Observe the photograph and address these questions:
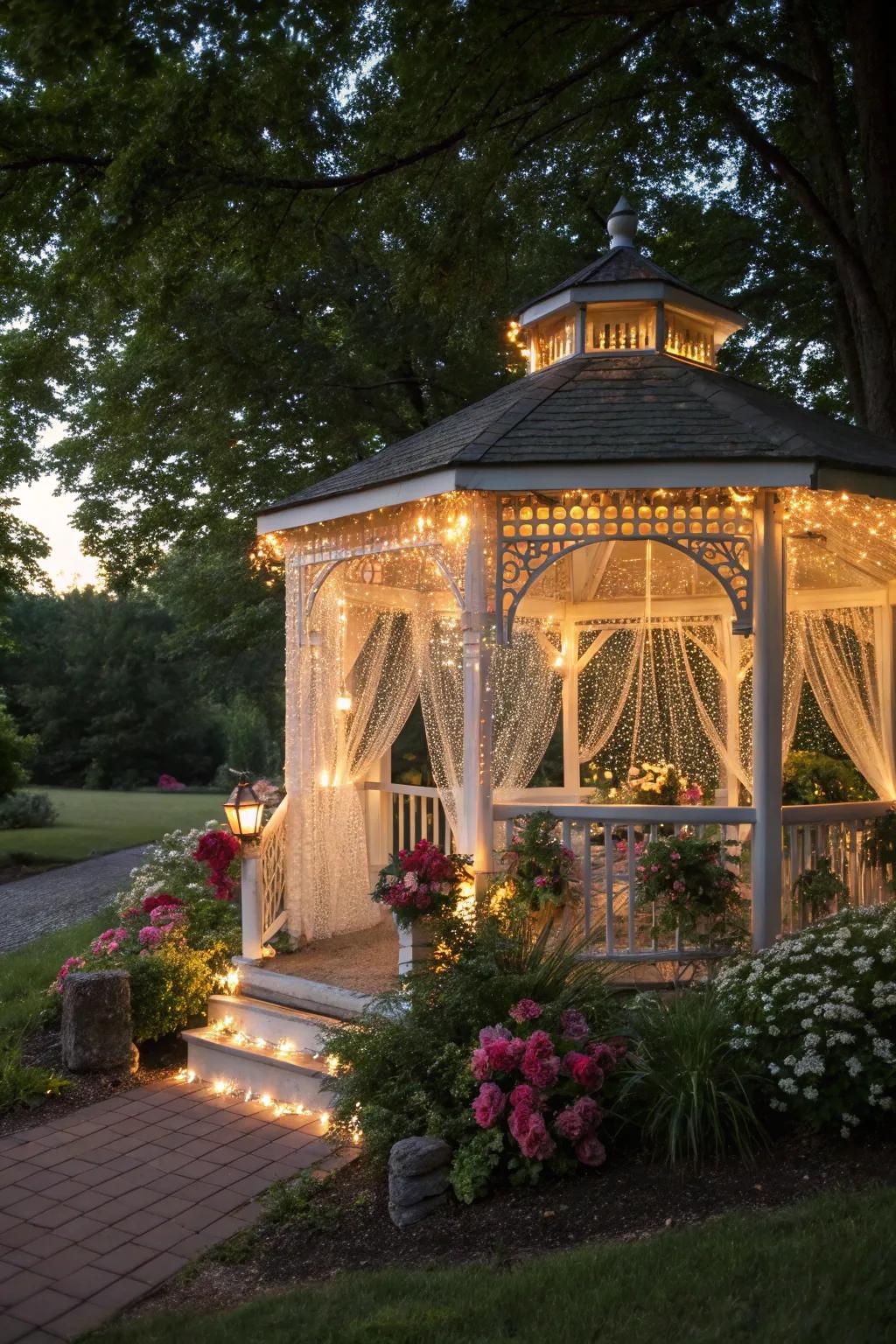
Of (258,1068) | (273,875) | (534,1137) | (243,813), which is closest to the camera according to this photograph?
(534,1137)

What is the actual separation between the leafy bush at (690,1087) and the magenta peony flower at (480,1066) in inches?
24.5

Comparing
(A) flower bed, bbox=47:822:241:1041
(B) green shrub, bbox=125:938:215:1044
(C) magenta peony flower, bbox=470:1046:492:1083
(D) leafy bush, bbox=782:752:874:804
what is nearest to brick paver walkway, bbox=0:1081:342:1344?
(B) green shrub, bbox=125:938:215:1044

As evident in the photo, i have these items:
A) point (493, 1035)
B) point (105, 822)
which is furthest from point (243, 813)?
point (105, 822)

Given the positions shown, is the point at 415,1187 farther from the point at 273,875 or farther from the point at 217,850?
the point at 273,875

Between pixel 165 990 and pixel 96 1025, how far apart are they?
53 cm

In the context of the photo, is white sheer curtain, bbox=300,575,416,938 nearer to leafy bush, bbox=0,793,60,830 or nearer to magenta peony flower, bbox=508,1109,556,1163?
magenta peony flower, bbox=508,1109,556,1163

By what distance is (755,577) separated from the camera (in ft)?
22.6

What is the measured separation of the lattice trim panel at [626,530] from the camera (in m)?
6.87

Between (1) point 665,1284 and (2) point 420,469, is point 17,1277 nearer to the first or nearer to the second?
(1) point 665,1284

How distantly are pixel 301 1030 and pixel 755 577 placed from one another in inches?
159

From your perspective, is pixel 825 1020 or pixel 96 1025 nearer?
pixel 825 1020

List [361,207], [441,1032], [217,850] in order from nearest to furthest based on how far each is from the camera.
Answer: [441,1032], [217,850], [361,207]

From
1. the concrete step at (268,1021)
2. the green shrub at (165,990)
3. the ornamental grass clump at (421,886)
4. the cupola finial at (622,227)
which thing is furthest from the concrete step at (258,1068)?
the cupola finial at (622,227)

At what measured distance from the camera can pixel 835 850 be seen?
7.42m
